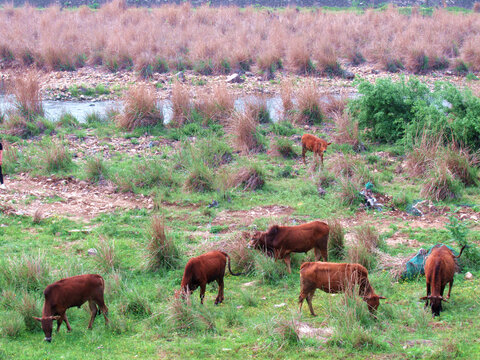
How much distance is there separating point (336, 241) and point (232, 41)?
18785 mm

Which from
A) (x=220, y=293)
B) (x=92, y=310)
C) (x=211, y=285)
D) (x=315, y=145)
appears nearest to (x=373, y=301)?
(x=220, y=293)

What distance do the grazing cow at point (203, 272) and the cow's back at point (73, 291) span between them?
99cm

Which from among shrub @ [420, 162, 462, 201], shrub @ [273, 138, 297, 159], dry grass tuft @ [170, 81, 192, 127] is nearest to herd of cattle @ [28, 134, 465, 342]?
shrub @ [420, 162, 462, 201]

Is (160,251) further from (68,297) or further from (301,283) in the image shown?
(301,283)

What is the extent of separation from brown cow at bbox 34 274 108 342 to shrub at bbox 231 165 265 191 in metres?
5.62

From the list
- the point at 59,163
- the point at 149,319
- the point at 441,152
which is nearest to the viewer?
the point at 149,319

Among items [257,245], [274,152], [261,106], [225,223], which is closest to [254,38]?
[261,106]

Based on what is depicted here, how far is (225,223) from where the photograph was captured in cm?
1021

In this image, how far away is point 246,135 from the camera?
47.4 feet

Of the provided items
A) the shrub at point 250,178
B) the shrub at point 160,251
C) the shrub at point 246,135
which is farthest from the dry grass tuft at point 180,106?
the shrub at point 160,251

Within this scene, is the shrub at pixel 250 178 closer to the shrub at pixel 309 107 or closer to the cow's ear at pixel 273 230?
the cow's ear at pixel 273 230

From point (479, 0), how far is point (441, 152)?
3190cm

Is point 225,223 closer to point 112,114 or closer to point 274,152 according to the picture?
point 274,152

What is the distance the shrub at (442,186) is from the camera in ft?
35.5
